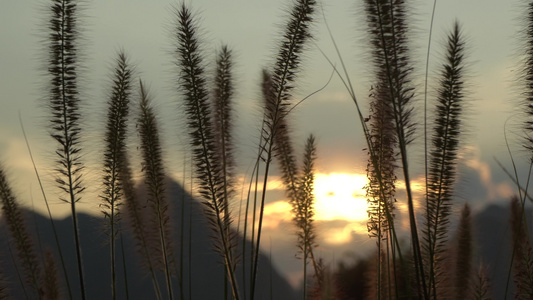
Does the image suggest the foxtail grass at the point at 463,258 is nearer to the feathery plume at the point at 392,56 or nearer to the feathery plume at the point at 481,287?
the feathery plume at the point at 481,287

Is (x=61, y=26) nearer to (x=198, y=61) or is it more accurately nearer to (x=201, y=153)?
(x=198, y=61)

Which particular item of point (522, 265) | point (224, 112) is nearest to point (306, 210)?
point (224, 112)

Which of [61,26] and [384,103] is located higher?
[61,26]

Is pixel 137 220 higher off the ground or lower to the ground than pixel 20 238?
higher

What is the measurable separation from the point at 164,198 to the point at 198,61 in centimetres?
84

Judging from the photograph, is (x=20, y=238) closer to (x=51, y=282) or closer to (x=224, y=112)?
(x=51, y=282)

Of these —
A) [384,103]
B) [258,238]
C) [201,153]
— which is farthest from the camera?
[201,153]

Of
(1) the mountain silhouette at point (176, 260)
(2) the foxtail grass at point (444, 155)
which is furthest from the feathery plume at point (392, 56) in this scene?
(1) the mountain silhouette at point (176, 260)

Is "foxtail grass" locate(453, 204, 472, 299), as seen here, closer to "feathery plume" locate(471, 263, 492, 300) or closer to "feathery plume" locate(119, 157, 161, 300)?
"feathery plume" locate(471, 263, 492, 300)

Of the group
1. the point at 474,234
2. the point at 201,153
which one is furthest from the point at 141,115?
the point at 474,234

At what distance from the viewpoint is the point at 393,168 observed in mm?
3168

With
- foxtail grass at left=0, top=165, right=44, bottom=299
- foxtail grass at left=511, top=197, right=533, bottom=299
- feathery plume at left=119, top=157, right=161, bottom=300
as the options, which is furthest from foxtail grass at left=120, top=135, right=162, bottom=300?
foxtail grass at left=511, top=197, right=533, bottom=299

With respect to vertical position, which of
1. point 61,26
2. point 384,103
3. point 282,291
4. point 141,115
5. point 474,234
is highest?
point 61,26

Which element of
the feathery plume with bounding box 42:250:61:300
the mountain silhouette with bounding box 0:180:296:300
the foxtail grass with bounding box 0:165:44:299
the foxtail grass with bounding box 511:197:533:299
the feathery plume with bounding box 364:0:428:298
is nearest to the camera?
the feathery plume with bounding box 364:0:428:298
